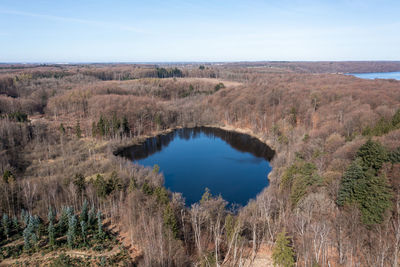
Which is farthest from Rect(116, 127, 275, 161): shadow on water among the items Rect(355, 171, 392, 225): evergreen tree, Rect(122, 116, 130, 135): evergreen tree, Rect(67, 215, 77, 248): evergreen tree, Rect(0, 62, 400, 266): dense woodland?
Rect(355, 171, 392, 225): evergreen tree

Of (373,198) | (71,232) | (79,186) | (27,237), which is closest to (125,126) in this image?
(79,186)

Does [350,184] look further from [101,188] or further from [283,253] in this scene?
[101,188]

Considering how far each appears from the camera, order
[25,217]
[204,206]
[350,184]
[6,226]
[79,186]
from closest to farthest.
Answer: [350,184], [6,226], [25,217], [204,206], [79,186]

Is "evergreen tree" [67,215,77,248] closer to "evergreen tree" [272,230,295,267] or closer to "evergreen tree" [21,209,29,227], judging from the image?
"evergreen tree" [21,209,29,227]

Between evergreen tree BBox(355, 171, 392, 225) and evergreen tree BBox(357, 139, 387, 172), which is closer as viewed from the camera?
evergreen tree BBox(355, 171, 392, 225)

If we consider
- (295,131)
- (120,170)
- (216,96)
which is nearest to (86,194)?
(120,170)

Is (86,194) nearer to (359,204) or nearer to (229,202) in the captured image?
(229,202)
